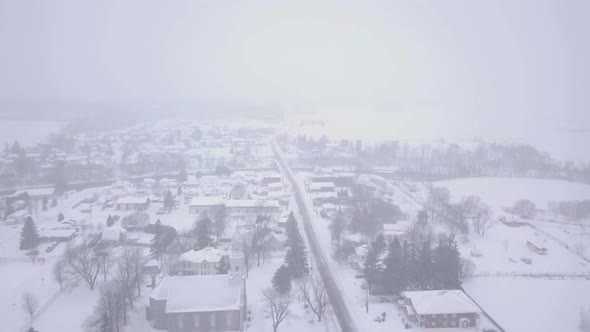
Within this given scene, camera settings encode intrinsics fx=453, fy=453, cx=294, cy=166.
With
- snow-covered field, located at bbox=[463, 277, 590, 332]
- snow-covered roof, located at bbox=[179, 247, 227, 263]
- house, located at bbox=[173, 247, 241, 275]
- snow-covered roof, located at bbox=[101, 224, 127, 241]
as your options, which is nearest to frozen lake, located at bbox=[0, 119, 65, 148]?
snow-covered roof, located at bbox=[101, 224, 127, 241]

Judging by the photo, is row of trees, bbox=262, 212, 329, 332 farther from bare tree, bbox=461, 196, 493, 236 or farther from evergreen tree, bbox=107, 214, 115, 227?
evergreen tree, bbox=107, 214, 115, 227

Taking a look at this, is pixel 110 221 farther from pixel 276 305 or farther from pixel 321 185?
pixel 321 185

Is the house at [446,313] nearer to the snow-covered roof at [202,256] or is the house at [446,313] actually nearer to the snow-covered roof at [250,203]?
the snow-covered roof at [202,256]

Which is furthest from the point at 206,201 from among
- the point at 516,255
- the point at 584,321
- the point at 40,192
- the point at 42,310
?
the point at 584,321

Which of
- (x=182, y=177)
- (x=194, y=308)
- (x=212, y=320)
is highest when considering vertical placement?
(x=182, y=177)

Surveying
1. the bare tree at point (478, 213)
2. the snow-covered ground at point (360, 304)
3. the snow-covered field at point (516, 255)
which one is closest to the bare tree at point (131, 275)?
the snow-covered ground at point (360, 304)

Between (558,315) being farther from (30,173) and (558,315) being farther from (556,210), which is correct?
(30,173)
